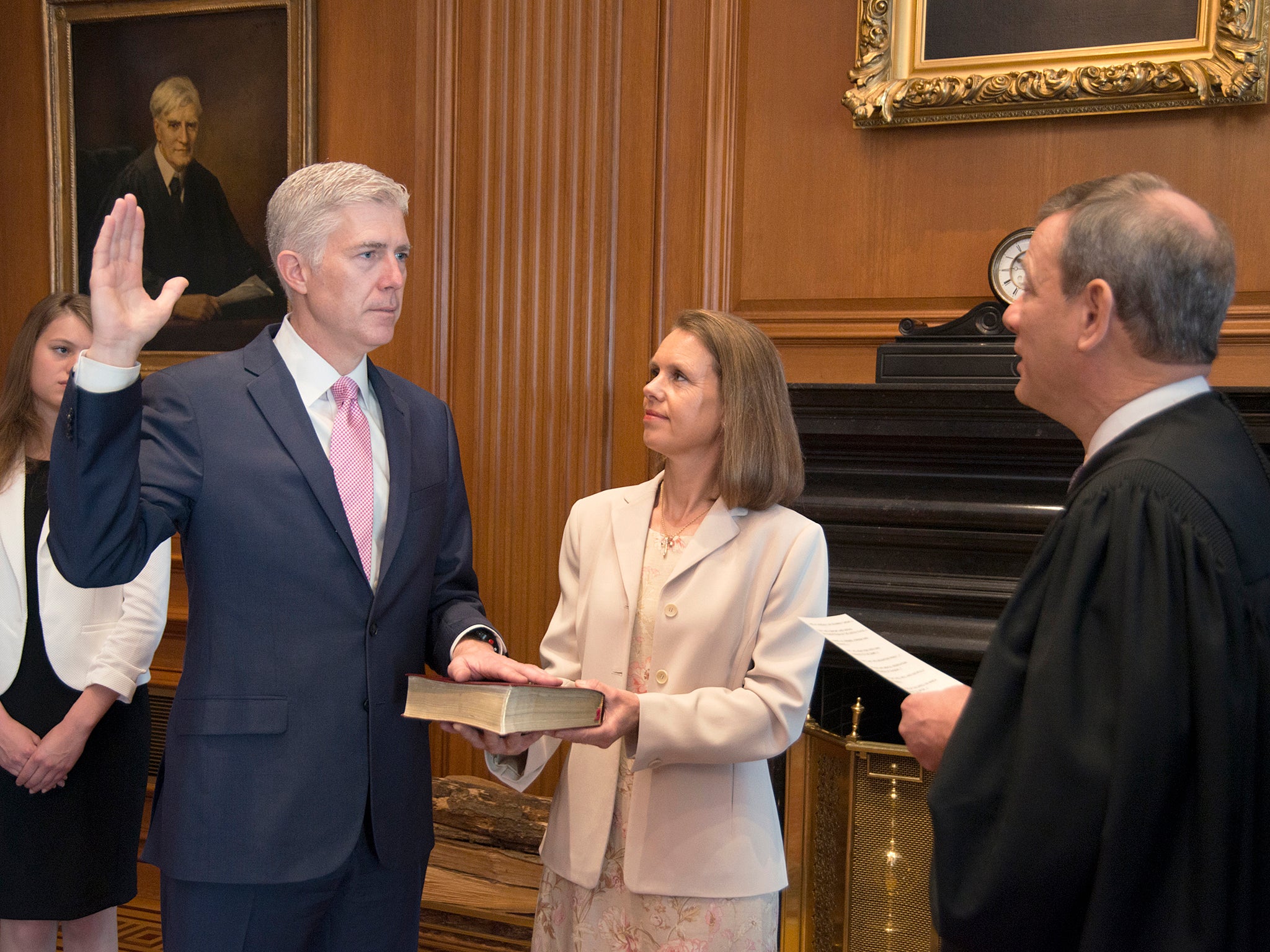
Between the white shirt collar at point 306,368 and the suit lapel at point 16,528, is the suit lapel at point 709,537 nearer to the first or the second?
the white shirt collar at point 306,368

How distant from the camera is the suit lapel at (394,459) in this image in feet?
6.73

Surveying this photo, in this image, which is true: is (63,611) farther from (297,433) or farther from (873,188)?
(873,188)

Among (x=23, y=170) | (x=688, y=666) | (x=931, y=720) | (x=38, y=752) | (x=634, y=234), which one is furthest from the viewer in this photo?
(x=23, y=170)

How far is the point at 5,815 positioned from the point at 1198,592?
2.71 meters

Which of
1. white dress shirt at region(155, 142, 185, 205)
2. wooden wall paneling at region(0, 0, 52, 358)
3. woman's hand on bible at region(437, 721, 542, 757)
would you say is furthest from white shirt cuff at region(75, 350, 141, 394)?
wooden wall paneling at region(0, 0, 52, 358)

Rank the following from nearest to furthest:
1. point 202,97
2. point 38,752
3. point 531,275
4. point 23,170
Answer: point 38,752, point 531,275, point 202,97, point 23,170

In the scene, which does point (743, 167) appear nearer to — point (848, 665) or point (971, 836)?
point (848, 665)

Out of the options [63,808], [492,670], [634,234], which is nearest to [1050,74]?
[634,234]

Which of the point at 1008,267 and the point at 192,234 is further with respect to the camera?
the point at 192,234

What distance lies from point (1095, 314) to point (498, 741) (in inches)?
48.7

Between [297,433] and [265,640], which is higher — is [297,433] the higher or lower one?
the higher one

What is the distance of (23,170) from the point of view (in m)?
4.63

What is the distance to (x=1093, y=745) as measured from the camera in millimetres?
1315

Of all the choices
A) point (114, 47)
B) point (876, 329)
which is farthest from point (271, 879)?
point (114, 47)
